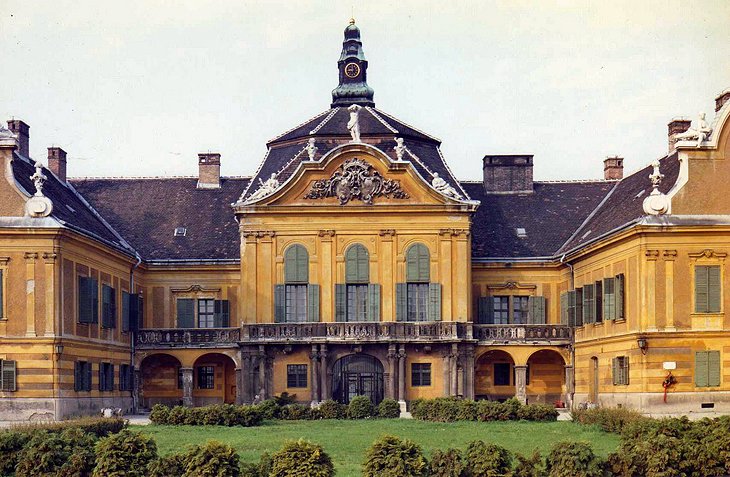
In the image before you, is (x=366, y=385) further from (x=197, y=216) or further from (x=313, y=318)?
(x=197, y=216)

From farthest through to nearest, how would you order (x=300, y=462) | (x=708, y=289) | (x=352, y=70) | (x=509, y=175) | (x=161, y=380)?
(x=352, y=70) < (x=509, y=175) < (x=161, y=380) < (x=708, y=289) < (x=300, y=462)

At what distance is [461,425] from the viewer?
47.6 m

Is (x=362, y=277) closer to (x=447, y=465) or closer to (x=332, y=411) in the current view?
(x=332, y=411)

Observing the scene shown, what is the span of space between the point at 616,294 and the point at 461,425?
34.6ft

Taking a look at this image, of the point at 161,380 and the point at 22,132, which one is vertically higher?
the point at 22,132

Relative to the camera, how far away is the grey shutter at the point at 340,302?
203 ft

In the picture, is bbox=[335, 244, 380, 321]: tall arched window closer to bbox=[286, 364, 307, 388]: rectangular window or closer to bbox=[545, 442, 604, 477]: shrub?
bbox=[286, 364, 307, 388]: rectangular window

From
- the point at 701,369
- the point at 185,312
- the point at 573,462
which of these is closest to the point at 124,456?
the point at 573,462

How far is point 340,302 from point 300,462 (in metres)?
33.0

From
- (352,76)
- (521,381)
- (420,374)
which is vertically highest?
(352,76)

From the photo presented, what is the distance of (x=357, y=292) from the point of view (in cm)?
6228

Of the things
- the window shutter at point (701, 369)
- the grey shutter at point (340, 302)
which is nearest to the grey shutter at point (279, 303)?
the grey shutter at point (340, 302)

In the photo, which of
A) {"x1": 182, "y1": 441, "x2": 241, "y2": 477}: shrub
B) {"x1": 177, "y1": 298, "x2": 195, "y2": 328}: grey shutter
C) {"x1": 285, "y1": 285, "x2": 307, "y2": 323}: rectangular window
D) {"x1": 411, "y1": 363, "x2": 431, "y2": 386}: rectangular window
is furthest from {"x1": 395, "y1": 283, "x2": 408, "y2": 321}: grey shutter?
{"x1": 182, "y1": 441, "x2": 241, "y2": 477}: shrub

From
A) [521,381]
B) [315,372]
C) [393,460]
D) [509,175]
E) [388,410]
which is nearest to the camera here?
[393,460]
